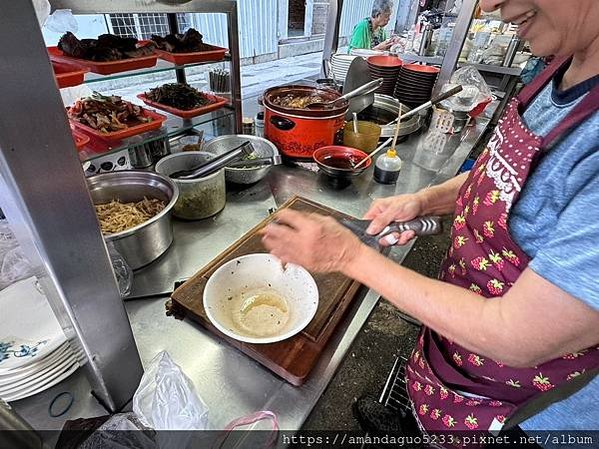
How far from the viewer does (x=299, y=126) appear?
1.51 m

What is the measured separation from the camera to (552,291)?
498 millimetres

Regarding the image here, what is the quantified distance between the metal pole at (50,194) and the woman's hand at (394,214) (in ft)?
2.35

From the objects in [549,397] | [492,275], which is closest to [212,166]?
[492,275]

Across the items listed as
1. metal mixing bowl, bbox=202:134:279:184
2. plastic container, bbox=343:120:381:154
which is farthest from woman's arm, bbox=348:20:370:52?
metal mixing bowl, bbox=202:134:279:184

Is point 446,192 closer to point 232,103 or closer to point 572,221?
point 572,221

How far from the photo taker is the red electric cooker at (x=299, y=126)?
1479 millimetres

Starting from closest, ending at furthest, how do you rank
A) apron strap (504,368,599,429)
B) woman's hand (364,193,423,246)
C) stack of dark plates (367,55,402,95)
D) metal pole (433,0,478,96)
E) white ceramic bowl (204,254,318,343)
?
1. apron strap (504,368,599,429)
2. white ceramic bowl (204,254,318,343)
3. woman's hand (364,193,423,246)
4. metal pole (433,0,478,96)
5. stack of dark plates (367,55,402,95)

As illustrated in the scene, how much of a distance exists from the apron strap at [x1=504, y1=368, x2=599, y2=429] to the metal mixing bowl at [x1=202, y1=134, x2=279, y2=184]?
1174 millimetres

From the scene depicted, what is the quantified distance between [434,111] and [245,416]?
2300mm

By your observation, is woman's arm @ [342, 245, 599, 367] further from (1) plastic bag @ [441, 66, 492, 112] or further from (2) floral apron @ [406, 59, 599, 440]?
(1) plastic bag @ [441, 66, 492, 112]

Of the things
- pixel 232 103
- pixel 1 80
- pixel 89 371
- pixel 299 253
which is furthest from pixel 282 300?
pixel 232 103

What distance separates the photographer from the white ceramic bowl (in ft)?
2.85

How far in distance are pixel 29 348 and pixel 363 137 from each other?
61.1 inches

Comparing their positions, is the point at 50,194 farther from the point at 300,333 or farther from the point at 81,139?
the point at 81,139
